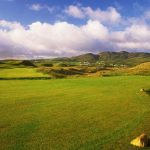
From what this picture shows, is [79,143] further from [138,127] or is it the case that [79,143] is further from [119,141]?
[138,127]

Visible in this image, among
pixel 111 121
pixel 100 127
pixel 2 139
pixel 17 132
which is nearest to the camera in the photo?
pixel 2 139

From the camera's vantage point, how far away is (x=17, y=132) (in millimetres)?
14031

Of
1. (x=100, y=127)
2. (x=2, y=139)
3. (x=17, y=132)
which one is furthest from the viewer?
(x=100, y=127)

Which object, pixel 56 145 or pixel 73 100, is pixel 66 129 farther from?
pixel 73 100

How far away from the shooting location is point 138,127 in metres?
15.2

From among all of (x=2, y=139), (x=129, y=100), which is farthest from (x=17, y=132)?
(x=129, y=100)

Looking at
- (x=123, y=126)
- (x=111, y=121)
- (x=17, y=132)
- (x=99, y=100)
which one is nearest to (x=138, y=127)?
(x=123, y=126)

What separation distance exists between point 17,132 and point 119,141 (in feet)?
15.1

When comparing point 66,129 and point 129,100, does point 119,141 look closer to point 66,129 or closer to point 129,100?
point 66,129

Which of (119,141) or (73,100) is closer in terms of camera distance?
(119,141)

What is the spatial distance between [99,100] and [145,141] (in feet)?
39.7

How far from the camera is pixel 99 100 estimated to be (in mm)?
24203

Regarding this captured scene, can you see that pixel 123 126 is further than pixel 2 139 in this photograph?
Yes

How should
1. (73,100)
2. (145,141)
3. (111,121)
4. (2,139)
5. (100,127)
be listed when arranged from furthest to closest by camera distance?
(73,100) → (111,121) → (100,127) → (2,139) → (145,141)
